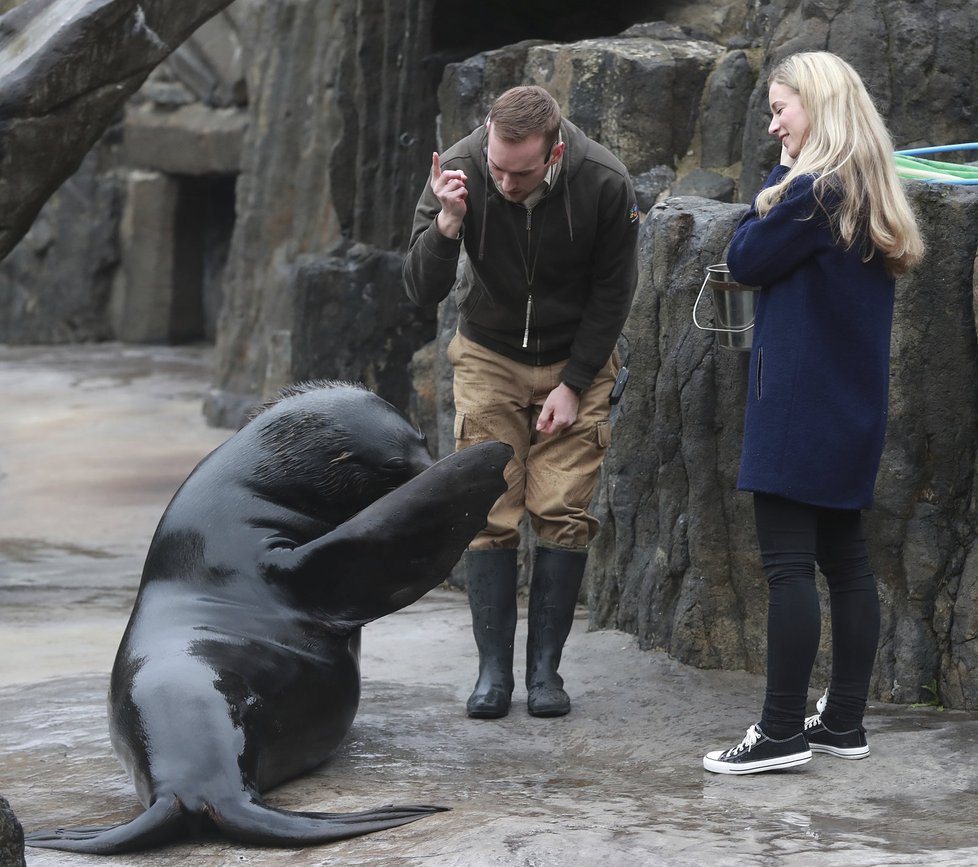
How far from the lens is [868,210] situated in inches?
126

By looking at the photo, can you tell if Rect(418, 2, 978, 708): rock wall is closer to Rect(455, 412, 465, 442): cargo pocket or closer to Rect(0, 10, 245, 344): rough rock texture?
Rect(455, 412, 465, 442): cargo pocket

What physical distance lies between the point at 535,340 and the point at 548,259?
0.22 metres

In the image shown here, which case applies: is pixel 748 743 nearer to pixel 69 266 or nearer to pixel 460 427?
pixel 460 427

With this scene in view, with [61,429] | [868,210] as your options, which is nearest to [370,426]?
[868,210]

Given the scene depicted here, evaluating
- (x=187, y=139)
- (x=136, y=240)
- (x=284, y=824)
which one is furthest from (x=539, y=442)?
(x=136, y=240)

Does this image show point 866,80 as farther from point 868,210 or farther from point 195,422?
point 195,422

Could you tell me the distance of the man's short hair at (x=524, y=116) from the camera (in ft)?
11.4

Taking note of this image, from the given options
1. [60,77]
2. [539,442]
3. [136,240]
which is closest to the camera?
[539,442]

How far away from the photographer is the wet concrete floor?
2768 millimetres

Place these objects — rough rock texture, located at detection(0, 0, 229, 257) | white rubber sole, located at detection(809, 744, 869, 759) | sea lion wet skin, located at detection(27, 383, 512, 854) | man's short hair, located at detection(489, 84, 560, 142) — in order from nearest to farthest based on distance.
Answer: sea lion wet skin, located at detection(27, 383, 512, 854) → white rubber sole, located at detection(809, 744, 869, 759) → man's short hair, located at detection(489, 84, 560, 142) → rough rock texture, located at detection(0, 0, 229, 257)

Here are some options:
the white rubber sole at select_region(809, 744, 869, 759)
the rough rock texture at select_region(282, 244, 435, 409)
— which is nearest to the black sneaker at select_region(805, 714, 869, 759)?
the white rubber sole at select_region(809, 744, 869, 759)

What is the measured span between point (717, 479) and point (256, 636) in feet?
4.82

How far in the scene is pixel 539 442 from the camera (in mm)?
3955

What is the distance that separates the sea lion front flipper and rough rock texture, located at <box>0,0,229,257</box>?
2624 millimetres
